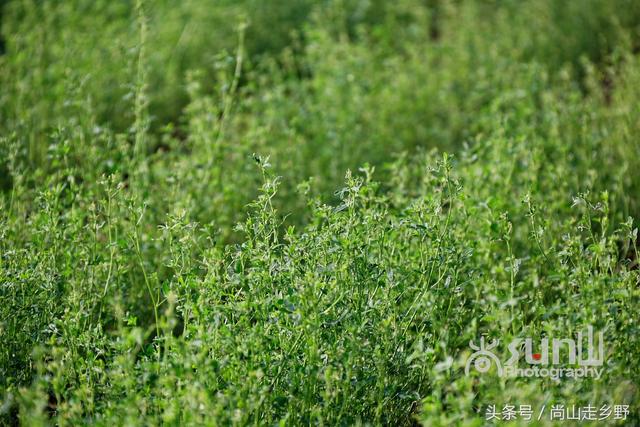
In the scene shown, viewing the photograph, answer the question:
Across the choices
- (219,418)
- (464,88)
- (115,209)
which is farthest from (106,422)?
(464,88)

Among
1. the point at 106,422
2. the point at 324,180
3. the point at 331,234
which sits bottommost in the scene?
the point at 324,180

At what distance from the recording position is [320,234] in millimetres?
2402

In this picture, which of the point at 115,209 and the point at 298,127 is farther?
the point at 298,127

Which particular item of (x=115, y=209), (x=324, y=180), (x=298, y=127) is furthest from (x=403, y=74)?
(x=115, y=209)

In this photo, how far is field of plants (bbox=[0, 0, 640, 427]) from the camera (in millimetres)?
2072

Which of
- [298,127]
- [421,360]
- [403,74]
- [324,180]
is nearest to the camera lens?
[421,360]

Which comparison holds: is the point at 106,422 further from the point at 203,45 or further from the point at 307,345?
the point at 203,45

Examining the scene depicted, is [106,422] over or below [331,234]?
below

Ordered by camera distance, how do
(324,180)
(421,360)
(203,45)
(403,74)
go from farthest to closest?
(203,45) → (403,74) → (324,180) → (421,360)

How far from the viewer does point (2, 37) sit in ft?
17.6

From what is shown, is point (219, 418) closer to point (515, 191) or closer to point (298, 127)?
point (515, 191)

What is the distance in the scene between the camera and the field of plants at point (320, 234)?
207 centimetres

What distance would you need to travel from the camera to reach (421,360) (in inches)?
87.1

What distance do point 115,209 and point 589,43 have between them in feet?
12.7
